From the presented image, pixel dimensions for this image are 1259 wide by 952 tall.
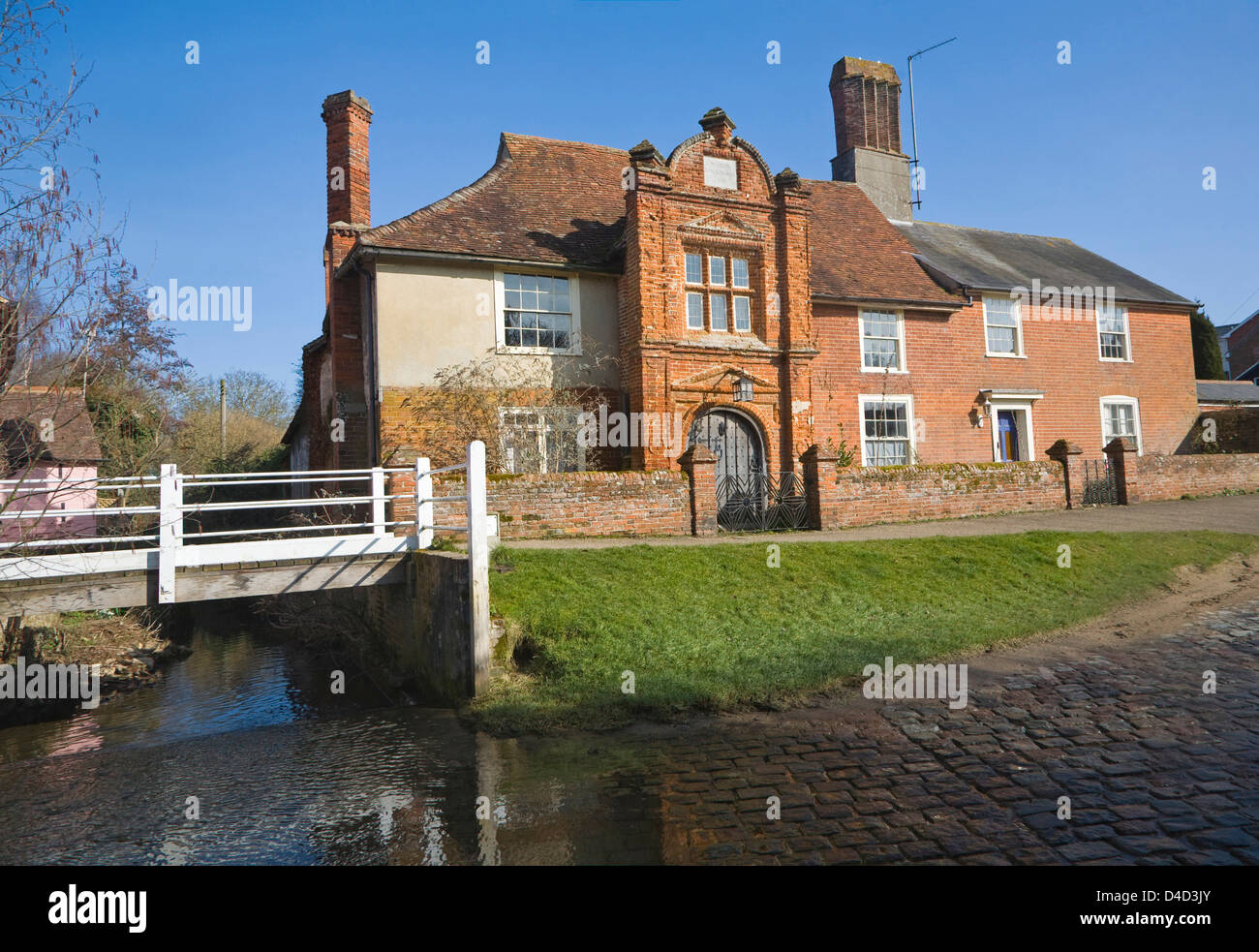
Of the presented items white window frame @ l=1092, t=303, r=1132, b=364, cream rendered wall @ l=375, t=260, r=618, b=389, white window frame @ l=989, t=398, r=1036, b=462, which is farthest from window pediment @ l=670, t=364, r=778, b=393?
white window frame @ l=1092, t=303, r=1132, b=364

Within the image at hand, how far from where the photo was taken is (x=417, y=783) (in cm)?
613

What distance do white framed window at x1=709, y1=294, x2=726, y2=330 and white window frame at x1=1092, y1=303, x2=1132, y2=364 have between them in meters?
13.5

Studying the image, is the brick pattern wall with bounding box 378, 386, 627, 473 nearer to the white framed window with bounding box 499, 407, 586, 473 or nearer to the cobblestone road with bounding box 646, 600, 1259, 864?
the white framed window with bounding box 499, 407, 586, 473

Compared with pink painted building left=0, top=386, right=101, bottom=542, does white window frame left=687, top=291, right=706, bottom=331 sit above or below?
above

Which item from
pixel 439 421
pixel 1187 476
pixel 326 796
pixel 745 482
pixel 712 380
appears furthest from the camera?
pixel 1187 476

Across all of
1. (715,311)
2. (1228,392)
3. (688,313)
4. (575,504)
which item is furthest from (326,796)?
(1228,392)

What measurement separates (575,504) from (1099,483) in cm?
1271

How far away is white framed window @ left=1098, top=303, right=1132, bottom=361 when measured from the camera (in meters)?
23.7

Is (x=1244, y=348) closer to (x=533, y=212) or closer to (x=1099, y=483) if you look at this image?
(x=1099, y=483)

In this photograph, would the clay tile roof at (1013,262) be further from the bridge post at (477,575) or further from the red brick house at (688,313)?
the bridge post at (477,575)

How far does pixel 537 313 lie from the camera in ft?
55.8

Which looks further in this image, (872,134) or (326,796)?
(872,134)

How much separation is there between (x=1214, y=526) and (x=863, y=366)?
8.25 m
